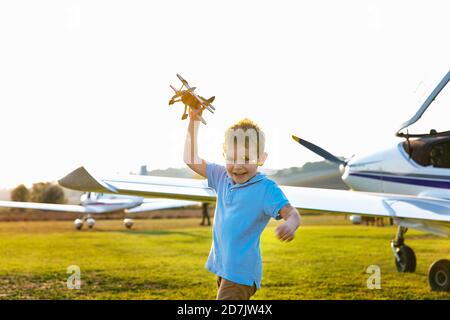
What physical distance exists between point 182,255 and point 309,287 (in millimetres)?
5824

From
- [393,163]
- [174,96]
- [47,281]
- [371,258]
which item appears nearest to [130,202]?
[371,258]

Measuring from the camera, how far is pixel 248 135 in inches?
113

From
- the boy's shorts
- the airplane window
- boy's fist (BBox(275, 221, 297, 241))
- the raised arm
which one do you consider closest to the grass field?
the airplane window

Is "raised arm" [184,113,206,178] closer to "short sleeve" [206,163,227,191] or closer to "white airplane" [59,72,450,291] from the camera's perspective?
"short sleeve" [206,163,227,191]

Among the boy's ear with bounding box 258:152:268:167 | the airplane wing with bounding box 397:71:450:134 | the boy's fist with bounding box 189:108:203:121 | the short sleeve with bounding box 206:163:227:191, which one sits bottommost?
the short sleeve with bounding box 206:163:227:191

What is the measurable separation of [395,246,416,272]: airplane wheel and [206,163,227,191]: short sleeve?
22.0 feet

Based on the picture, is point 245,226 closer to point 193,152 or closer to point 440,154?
point 193,152

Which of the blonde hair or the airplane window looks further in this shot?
the airplane window

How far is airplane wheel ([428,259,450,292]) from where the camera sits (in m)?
7.89

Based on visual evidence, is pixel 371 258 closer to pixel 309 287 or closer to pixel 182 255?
pixel 182 255

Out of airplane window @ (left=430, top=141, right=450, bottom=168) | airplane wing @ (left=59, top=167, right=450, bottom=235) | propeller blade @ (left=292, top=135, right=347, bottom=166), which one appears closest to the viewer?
airplane wing @ (left=59, top=167, right=450, bottom=235)

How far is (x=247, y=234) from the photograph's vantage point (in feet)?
9.41

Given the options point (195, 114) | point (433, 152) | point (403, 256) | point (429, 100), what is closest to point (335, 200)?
point (433, 152)

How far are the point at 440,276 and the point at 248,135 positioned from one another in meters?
6.09
